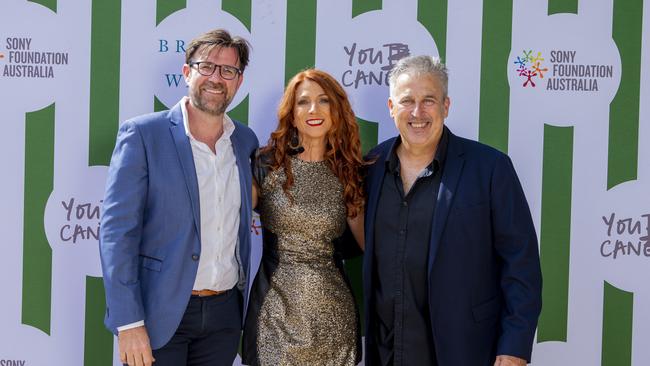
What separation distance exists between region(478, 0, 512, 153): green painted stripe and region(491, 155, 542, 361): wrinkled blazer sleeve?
2.46 ft

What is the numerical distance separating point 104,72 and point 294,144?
1009mm

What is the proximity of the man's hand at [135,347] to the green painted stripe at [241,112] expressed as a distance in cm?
117

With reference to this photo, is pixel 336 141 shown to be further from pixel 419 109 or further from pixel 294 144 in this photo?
pixel 419 109

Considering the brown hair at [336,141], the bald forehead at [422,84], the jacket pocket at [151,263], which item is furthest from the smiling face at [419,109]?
the jacket pocket at [151,263]

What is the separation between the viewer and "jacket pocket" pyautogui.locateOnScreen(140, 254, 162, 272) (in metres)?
2.41

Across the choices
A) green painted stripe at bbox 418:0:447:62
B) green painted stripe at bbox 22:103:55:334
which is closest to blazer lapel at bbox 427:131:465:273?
green painted stripe at bbox 418:0:447:62

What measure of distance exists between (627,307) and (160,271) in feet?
7.21

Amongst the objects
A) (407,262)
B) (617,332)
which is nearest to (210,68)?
(407,262)

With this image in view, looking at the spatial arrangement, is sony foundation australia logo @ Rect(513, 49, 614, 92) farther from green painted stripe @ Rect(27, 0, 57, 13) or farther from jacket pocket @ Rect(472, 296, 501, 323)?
green painted stripe @ Rect(27, 0, 57, 13)

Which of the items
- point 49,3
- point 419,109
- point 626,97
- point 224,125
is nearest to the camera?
point 419,109

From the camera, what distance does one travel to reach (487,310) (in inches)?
97.1

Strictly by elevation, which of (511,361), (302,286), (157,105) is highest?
(157,105)

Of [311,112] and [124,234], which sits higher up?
[311,112]

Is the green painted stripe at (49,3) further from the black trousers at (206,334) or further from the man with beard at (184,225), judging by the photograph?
the black trousers at (206,334)
